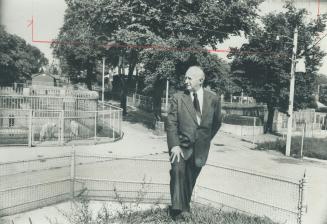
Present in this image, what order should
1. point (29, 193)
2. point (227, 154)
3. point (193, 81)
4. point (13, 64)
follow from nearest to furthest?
point (193, 81) < point (29, 193) < point (227, 154) < point (13, 64)

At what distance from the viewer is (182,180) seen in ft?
19.2

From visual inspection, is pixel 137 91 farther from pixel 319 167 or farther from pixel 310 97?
pixel 319 167

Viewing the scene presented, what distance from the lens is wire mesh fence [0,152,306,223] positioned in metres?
8.62

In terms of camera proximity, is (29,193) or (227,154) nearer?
(29,193)

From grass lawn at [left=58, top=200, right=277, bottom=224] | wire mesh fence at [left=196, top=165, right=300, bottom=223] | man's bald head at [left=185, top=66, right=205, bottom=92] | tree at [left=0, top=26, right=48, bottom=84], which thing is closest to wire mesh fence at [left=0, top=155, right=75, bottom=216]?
grass lawn at [left=58, top=200, right=277, bottom=224]

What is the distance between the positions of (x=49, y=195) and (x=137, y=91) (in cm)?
3361

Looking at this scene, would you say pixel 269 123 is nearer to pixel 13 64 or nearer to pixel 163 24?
pixel 163 24

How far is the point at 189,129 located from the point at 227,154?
1479cm

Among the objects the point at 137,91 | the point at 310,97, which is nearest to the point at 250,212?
the point at 310,97

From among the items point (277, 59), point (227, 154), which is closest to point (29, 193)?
point (227, 154)

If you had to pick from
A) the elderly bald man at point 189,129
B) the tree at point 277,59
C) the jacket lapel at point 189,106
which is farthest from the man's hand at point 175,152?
the tree at point 277,59

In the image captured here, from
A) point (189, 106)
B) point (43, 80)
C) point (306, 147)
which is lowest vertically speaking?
point (306, 147)

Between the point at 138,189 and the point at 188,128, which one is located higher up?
the point at 188,128

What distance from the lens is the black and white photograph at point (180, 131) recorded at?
7.24 m
